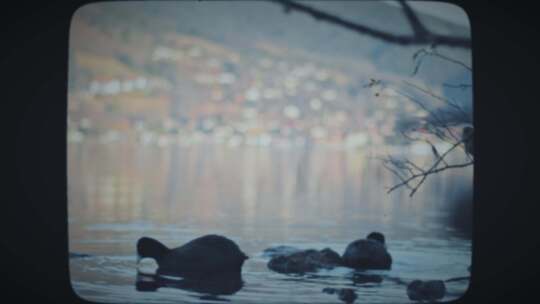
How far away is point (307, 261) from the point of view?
379 centimetres

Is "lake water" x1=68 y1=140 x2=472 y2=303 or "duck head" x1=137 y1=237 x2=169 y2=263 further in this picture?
"duck head" x1=137 y1=237 x2=169 y2=263

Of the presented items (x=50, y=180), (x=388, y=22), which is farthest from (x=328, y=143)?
(x=50, y=180)

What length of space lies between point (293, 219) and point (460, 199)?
1.20 m

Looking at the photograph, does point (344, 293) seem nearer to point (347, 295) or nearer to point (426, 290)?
point (347, 295)

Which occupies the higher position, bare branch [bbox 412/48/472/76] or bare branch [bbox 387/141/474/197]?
bare branch [bbox 412/48/472/76]

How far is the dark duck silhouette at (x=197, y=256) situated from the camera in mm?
3391

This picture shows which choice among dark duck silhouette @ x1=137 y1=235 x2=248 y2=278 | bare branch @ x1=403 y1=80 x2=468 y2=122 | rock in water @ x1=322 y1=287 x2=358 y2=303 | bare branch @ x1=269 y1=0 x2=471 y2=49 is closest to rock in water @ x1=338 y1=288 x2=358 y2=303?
rock in water @ x1=322 y1=287 x2=358 y2=303

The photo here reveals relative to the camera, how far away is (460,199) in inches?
146

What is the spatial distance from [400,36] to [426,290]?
40.3 inches

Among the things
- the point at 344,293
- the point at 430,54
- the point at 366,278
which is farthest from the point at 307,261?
the point at 430,54

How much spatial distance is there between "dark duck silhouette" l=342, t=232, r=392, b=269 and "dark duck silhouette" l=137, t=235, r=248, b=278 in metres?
0.56

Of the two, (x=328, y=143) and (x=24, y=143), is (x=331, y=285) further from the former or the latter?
(x=24, y=143)

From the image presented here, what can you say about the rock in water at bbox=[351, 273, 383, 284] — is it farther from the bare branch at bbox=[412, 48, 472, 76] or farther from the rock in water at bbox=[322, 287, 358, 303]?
the bare branch at bbox=[412, 48, 472, 76]

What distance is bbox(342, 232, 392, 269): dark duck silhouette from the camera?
3.63 m
